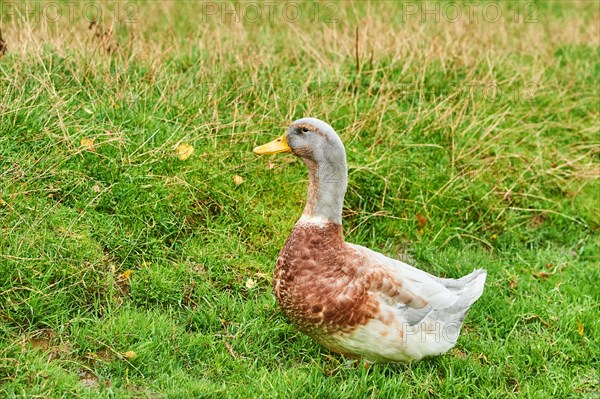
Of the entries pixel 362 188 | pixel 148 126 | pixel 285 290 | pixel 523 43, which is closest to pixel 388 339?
pixel 285 290

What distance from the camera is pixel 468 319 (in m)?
4.46

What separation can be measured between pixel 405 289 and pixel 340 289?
0.37 meters

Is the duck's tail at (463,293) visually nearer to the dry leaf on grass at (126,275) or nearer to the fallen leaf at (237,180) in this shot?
the fallen leaf at (237,180)

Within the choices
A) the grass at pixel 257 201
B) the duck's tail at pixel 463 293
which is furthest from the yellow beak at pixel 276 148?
the duck's tail at pixel 463 293

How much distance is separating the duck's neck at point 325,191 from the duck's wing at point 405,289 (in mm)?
241

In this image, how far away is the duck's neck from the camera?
3.84 meters

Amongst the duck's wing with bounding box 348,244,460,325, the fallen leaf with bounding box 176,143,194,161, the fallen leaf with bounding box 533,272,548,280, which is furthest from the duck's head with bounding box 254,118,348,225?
the fallen leaf with bounding box 533,272,548,280

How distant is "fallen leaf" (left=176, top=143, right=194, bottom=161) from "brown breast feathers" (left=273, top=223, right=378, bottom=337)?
1262 millimetres

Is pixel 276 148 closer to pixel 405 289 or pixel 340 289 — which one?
pixel 340 289

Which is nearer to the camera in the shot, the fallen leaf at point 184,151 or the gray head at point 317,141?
the gray head at point 317,141

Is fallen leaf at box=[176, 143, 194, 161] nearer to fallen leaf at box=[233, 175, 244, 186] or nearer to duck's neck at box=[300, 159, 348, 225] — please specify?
fallen leaf at box=[233, 175, 244, 186]

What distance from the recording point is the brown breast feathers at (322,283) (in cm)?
367

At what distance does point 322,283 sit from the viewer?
3715mm

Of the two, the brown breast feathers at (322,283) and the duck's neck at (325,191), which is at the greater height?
the duck's neck at (325,191)
